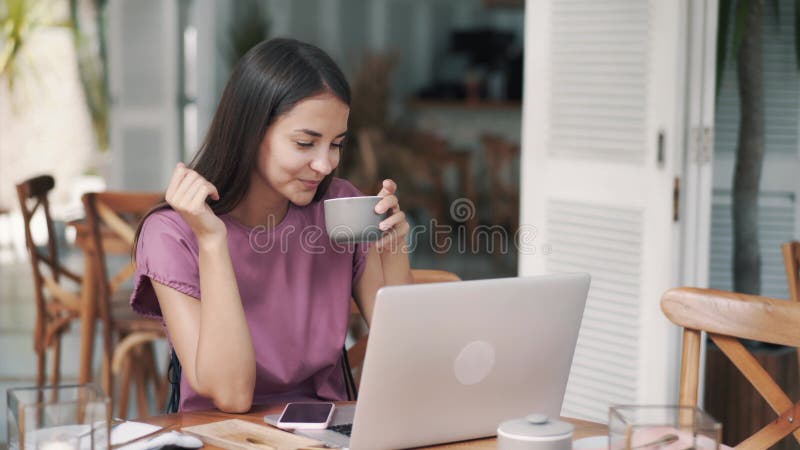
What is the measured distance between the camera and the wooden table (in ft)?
4.38

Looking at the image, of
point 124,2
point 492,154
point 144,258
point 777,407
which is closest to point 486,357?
point 777,407

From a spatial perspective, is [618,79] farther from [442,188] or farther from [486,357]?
[442,188]

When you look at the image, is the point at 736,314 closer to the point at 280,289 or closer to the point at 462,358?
the point at 462,358

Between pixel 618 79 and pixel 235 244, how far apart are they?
148 centimetres

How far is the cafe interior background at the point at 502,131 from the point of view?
2811mm

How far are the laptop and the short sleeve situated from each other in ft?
1.29

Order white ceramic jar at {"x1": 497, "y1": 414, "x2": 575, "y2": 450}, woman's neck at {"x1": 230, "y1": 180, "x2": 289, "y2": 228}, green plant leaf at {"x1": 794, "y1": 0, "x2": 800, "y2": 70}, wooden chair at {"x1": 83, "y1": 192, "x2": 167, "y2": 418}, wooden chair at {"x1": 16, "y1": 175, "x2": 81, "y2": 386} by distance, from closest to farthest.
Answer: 1. white ceramic jar at {"x1": 497, "y1": 414, "x2": 575, "y2": 450}
2. woman's neck at {"x1": 230, "y1": 180, "x2": 289, "y2": 228}
3. green plant leaf at {"x1": 794, "y1": 0, "x2": 800, "y2": 70}
4. wooden chair at {"x1": 83, "y1": 192, "x2": 167, "y2": 418}
5. wooden chair at {"x1": 16, "y1": 175, "x2": 81, "y2": 386}

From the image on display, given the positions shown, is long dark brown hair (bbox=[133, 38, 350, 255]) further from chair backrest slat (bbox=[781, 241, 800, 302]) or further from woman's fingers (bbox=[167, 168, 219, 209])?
chair backrest slat (bbox=[781, 241, 800, 302])

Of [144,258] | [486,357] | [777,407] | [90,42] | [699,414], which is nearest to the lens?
[699,414]

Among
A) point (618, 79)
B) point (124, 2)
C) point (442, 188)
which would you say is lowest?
point (442, 188)

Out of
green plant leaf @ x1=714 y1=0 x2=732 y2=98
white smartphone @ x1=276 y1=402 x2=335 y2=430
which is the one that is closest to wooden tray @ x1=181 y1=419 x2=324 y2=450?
white smartphone @ x1=276 y1=402 x2=335 y2=430

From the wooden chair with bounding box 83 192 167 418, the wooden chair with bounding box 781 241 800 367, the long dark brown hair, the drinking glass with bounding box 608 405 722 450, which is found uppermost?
the long dark brown hair

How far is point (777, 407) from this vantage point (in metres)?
1.57

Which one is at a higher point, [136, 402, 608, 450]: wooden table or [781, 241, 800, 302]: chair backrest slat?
[781, 241, 800, 302]: chair backrest slat
